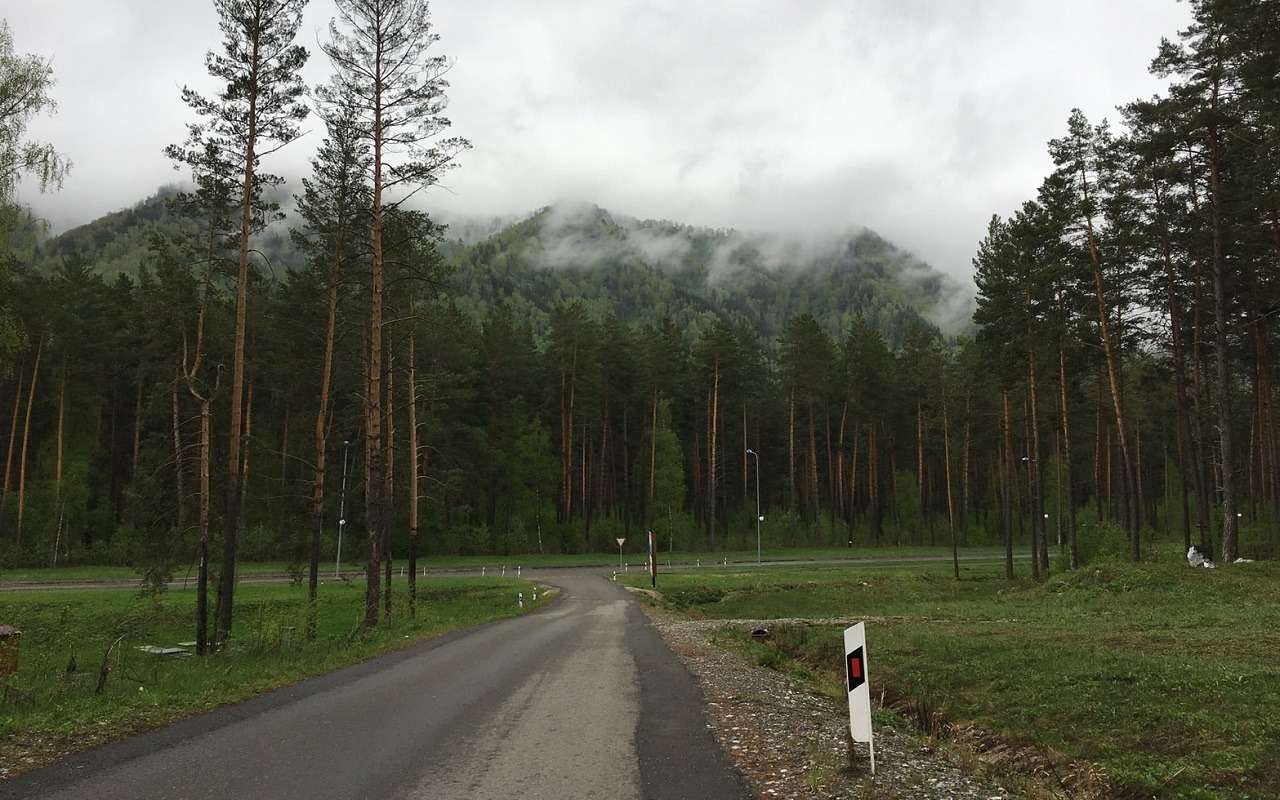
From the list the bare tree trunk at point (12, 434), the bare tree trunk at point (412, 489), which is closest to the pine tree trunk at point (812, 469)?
the bare tree trunk at point (412, 489)

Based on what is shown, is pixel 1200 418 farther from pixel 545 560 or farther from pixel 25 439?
pixel 25 439

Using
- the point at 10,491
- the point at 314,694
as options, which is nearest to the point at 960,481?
the point at 314,694

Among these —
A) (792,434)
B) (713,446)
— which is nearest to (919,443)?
(792,434)

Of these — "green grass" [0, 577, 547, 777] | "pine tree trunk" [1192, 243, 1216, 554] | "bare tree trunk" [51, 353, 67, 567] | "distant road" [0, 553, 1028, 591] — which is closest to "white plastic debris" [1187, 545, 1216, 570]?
"pine tree trunk" [1192, 243, 1216, 554]

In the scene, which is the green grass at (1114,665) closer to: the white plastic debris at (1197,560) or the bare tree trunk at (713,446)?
the white plastic debris at (1197,560)

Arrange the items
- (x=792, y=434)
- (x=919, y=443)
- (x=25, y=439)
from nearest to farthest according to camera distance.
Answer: (x=25, y=439) < (x=792, y=434) < (x=919, y=443)

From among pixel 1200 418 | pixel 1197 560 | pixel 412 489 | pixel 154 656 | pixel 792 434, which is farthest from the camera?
pixel 792 434

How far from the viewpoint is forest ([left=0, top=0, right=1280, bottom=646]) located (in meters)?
21.1

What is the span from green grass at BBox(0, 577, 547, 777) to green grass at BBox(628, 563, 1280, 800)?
34.7ft

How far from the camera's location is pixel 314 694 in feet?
36.1

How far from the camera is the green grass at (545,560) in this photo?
147 ft

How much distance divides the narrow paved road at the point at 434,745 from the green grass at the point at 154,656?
797 mm

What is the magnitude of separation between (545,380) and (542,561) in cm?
2009

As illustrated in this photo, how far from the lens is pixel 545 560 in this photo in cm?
5791
